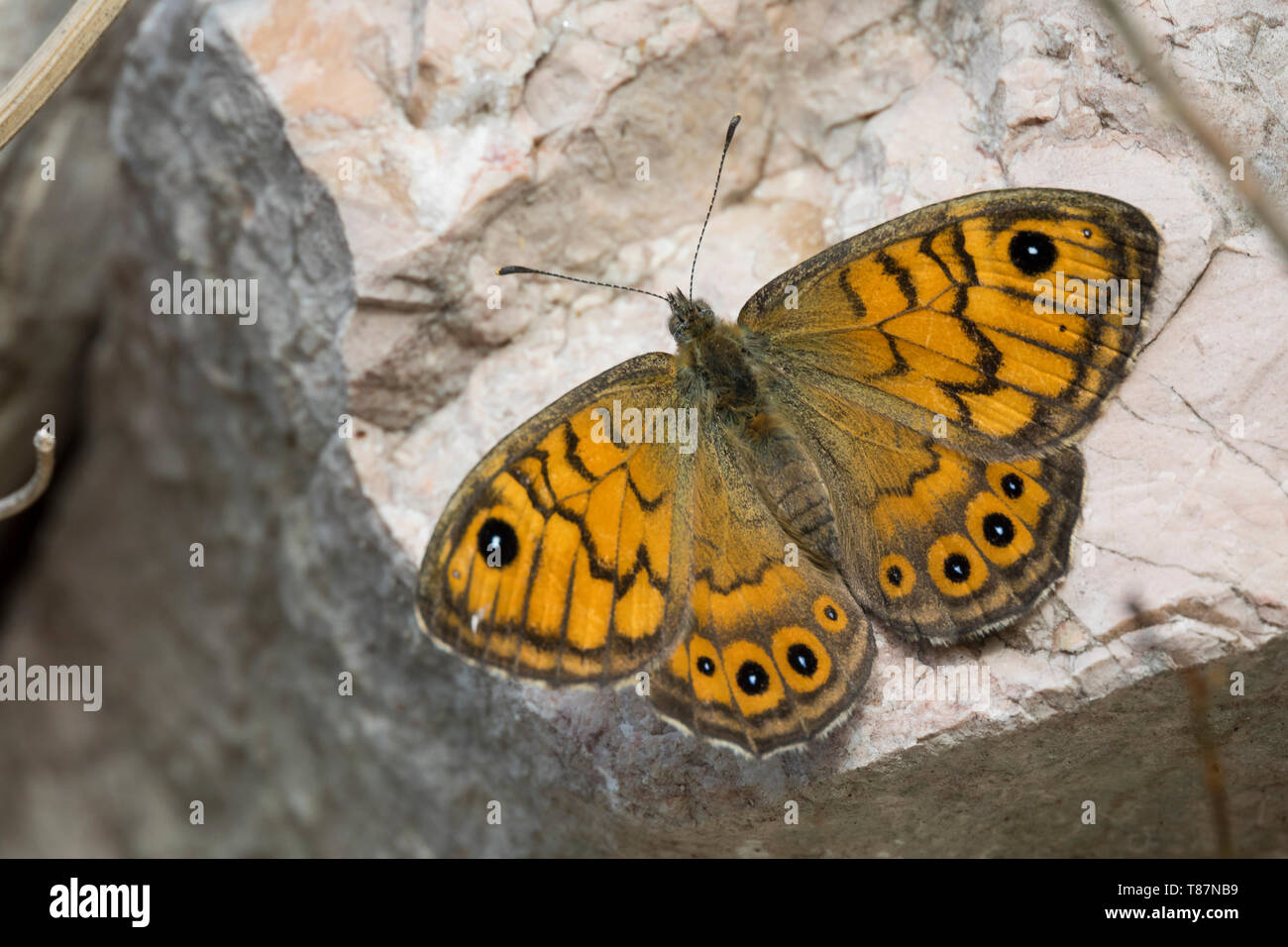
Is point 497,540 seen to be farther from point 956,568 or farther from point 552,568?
point 956,568

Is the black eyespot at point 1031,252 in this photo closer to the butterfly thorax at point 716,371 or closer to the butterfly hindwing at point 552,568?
the butterfly thorax at point 716,371

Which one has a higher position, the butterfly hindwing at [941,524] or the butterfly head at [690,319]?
the butterfly head at [690,319]

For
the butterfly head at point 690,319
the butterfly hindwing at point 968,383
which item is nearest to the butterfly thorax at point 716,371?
the butterfly head at point 690,319

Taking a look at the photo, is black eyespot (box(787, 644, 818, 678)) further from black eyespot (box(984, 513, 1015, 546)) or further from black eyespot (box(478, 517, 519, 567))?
black eyespot (box(478, 517, 519, 567))

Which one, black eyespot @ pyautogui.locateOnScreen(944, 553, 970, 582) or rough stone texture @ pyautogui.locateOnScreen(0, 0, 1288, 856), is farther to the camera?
rough stone texture @ pyautogui.locateOnScreen(0, 0, 1288, 856)

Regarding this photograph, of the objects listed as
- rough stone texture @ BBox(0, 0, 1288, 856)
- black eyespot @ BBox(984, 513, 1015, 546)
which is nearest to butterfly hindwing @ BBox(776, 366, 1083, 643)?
black eyespot @ BBox(984, 513, 1015, 546)

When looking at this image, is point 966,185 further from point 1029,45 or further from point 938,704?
point 938,704

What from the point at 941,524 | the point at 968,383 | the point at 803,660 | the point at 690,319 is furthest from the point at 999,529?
the point at 690,319
